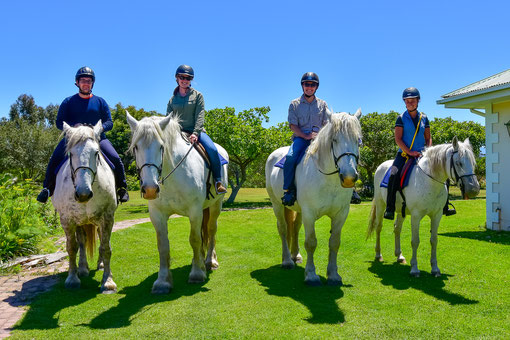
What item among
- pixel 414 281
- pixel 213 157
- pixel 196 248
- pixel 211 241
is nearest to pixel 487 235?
pixel 414 281

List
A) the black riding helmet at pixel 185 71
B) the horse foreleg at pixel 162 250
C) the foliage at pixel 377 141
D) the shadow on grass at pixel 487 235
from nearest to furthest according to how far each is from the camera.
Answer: the horse foreleg at pixel 162 250 < the black riding helmet at pixel 185 71 < the shadow on grass at pixel 487 235 < the foliage at pixel 377 141

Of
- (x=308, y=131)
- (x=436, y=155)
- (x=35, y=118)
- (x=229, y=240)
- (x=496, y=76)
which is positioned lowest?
(x=229, y=240)

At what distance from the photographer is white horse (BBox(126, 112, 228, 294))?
15.5ft

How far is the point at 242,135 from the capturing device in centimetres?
2536

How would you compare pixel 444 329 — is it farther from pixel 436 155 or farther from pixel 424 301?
pixel 436 155

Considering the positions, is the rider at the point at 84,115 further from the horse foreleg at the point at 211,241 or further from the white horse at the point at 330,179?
the white horse at the point at 330,179

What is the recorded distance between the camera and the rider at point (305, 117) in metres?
6.07

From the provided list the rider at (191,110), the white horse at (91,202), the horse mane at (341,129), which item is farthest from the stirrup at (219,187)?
the horse mane at (341,129)

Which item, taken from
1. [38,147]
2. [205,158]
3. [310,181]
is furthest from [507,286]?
[38,147]

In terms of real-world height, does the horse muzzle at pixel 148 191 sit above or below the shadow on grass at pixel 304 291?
above

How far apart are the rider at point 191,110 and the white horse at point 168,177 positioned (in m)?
0.23

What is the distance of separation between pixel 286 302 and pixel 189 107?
353 centimetres

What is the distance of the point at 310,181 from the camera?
560 centimetres

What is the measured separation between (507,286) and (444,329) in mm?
2270
